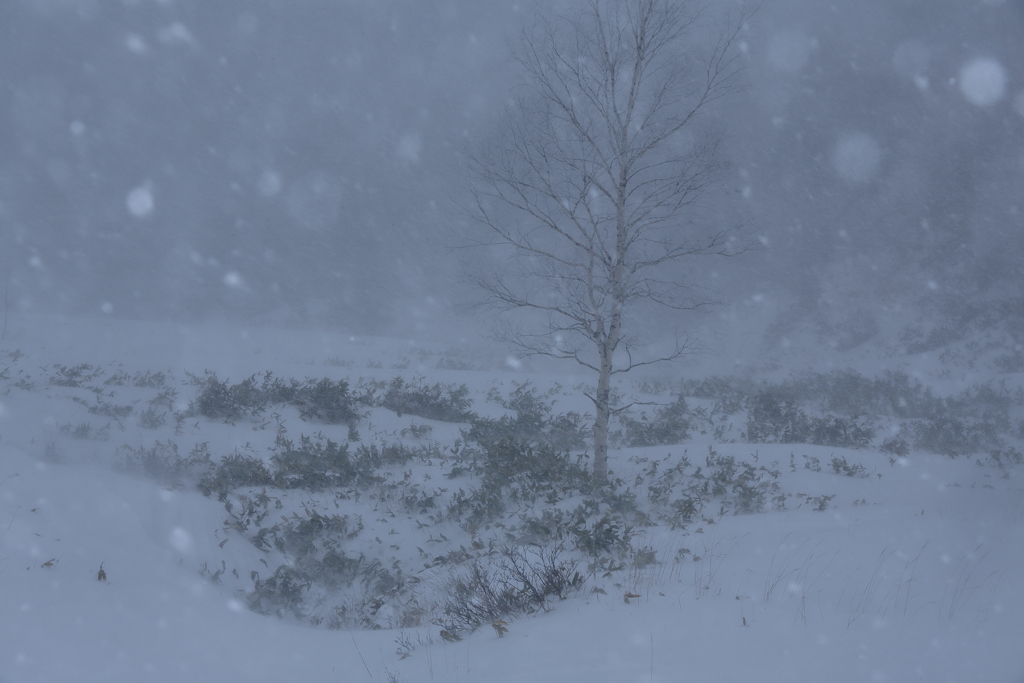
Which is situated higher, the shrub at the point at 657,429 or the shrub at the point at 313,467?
the shrub at the point at 657,429

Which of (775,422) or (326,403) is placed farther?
(775,422)

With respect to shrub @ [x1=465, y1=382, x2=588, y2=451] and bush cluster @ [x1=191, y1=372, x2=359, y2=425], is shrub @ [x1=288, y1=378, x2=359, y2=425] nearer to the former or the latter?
bush cluster @ [x1=191, y1=372, x2=359, y2=425]

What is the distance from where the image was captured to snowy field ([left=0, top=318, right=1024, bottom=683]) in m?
3.50

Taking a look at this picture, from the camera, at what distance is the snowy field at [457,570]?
350cm

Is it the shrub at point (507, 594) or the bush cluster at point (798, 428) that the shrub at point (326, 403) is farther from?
the bush cluster at point (798, 428)

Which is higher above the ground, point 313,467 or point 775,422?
point 775,422

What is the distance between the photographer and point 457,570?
6.21m

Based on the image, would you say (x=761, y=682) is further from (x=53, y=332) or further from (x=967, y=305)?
(x=967, y=305)

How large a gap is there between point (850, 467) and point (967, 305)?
78.8ft

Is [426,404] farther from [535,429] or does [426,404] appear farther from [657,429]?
[657,429]

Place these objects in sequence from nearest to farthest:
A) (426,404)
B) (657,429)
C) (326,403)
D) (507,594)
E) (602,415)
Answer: (507,594) → (602,415) → (326,403) → (657,429) → (426,404)

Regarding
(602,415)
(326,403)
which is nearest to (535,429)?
(602,415)

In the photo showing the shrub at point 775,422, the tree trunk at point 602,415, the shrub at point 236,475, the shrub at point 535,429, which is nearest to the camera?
the shrub at point 236,475

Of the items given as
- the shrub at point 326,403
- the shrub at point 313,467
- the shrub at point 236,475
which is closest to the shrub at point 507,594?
the shrub at point 313,467
